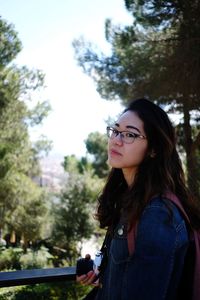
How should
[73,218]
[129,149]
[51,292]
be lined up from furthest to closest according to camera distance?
[73,218], [51,292], [129,149]

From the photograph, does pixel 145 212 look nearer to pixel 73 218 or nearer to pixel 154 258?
pixel 154 258

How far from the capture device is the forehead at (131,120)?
110 centimetres

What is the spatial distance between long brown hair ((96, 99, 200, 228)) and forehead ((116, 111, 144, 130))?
10 mm

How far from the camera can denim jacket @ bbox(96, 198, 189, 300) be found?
2.80ft

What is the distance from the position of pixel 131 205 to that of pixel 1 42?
10.0 meters

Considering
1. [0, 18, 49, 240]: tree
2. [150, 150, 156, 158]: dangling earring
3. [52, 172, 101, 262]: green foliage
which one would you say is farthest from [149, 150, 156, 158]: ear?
[52, 172, 101, 262]: green foliage

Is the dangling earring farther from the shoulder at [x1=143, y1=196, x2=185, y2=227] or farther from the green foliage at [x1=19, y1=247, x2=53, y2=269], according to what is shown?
the green foliage at [x1=19, y1=247, x2=53, y2=269]

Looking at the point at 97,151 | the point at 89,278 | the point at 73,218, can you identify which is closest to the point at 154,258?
the point at 89,278

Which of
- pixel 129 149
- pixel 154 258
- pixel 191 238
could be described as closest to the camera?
pixel 154 258

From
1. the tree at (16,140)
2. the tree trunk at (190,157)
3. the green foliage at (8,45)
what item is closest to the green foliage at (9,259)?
the tree at (16,140)

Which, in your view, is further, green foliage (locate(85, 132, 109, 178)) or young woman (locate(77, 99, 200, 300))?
green foliage (locate(85, 132, 109, 178))

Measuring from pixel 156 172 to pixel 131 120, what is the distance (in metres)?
0.17

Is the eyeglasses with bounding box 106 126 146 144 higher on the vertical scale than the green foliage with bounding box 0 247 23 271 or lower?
higher

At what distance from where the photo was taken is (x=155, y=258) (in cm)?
85
